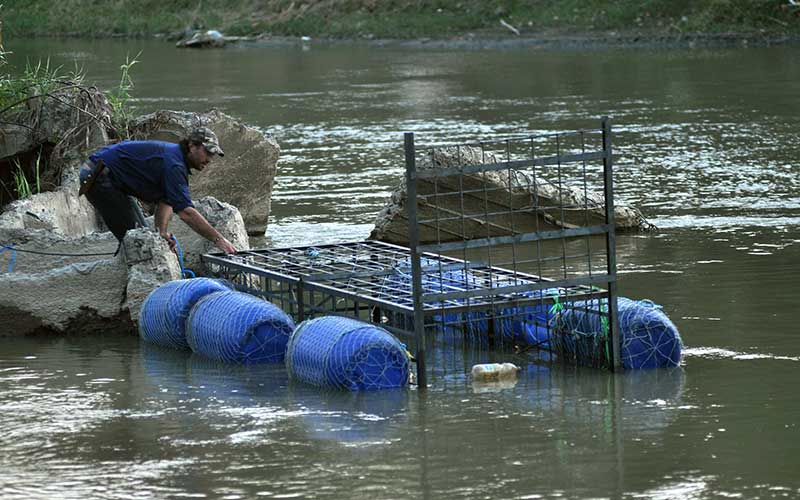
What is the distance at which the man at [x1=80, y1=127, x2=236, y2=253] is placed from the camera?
11.0 metres

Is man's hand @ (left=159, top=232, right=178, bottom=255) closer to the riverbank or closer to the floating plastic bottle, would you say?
the floating plastic bottle

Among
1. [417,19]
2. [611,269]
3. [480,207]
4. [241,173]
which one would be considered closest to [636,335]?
[611,269]

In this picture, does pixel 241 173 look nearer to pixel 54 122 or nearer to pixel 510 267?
pixel 54 122

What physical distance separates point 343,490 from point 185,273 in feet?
16.1

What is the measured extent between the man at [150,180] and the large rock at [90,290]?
248mm

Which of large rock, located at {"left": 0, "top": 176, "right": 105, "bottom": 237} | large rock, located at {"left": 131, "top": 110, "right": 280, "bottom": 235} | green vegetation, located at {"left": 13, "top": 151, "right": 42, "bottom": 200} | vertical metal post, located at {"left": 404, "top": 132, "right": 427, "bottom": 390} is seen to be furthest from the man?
large rock, located at {"left": 131, "top": 110, "right": 280, "bottom": 235}

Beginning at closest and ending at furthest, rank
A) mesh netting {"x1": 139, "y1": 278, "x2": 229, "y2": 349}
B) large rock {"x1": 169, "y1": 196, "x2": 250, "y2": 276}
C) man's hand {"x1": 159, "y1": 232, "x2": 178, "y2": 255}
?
mesh netting {"x1": 139, "y1": 278, "x2": 229, "y2": 349} < man's hand {"x1": 159, "y1": 232, "x2": 178, "y2": 255} < large rock {"x1": 169, "y1": 196, "x2": 250, "y2": 276}

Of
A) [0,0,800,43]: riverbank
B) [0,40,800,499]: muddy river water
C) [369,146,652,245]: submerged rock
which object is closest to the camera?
[0,40,800,499]: muddy river water

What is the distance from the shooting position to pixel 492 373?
9.56 m

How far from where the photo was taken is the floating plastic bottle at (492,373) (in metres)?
9.55

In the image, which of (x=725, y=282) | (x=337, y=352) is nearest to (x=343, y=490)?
(x=337, y=352)

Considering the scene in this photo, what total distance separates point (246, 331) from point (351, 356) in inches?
47.8

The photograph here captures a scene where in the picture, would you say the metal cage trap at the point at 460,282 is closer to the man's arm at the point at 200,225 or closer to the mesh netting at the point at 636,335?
the mesh netting at the point at 636,335

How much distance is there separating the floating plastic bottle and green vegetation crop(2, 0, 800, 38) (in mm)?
31099
